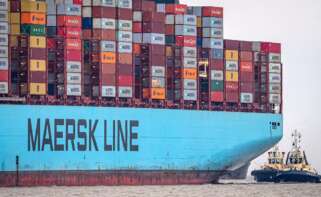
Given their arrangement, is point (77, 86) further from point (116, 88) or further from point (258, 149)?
point (258, 149)

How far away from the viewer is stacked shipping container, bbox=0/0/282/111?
7838cm

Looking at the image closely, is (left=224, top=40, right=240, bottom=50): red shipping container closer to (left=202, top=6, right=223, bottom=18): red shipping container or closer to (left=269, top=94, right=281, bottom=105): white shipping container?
(left=202, top=6, right=223, bottom=18): red shipping container

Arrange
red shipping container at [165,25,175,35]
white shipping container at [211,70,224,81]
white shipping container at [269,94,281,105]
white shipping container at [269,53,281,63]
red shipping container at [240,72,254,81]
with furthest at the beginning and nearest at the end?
white shipping container at [269,53,281,63] → white shipping container at [269,94,281,105] → red shipping container at [240,72,254,81] → white shipping container at [211,70,224,81] → red shipping container at [165,25,175,35]

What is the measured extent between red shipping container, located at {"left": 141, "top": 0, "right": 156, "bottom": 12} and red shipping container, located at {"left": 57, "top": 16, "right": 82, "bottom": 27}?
5.55 metres

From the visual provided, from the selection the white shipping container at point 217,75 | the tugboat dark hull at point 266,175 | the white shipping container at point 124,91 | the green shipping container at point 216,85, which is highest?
the white shipping container at point 217,75

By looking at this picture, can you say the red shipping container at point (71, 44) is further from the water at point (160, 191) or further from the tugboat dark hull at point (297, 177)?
the tugboat dark hull at point (297, 177)

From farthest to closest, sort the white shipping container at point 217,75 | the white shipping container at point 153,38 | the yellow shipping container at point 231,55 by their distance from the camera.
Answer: the yellow shipping container at point 231,55 < the white shipping container at point 217,75 < the white shipping container at point 153,38

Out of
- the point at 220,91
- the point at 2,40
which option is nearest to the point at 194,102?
the point at 220,91

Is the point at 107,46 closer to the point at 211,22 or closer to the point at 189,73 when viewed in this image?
the point at 189,73

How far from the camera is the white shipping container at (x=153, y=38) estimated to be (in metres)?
82.8

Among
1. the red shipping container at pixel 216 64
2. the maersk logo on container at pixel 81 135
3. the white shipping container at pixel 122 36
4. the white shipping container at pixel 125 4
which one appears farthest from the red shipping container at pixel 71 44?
the red shipping container at pixel 216 64

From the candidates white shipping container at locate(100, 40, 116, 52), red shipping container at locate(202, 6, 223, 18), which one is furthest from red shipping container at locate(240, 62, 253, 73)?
white shipping container at locate(100, 40, 116, 52)

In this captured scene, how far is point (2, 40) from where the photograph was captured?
77312 millimetres

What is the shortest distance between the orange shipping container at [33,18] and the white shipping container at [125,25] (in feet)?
19.0
